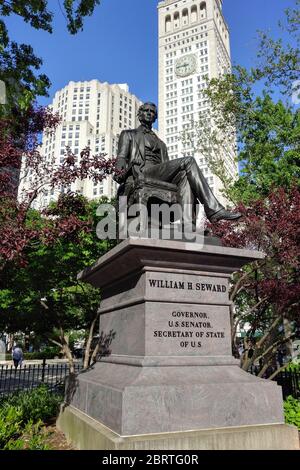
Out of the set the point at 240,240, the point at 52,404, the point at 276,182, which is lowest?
the point at 52,404

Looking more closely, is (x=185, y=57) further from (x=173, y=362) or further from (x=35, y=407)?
(x=173, y=362)

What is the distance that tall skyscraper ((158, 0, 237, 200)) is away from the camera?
410 ft

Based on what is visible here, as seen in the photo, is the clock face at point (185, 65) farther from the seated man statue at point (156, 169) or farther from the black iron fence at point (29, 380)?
the seated man statue at point (156, 169)

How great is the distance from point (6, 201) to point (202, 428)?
420 centimetres

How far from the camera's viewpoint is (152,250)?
17.2ft

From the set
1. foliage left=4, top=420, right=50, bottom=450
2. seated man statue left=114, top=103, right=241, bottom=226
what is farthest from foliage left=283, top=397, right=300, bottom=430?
foliage left=4, top=420, right=50, bottom=450

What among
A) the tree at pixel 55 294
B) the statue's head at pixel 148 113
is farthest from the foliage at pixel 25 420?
the statue's head at pixel 148 113

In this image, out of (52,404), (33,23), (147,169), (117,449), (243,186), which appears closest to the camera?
(117,449)

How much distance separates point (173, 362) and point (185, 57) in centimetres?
14000

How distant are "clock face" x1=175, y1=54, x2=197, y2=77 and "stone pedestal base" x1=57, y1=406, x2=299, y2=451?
441ft

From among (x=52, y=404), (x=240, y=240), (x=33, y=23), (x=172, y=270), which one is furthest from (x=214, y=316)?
(x=33, y=23)

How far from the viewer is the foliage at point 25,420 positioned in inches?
201

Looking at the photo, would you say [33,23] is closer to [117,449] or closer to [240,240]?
[240,240]

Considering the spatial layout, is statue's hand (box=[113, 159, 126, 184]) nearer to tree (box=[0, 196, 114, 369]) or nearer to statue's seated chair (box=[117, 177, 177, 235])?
statue's seated chair (box=[117, 177, 177, 235])
